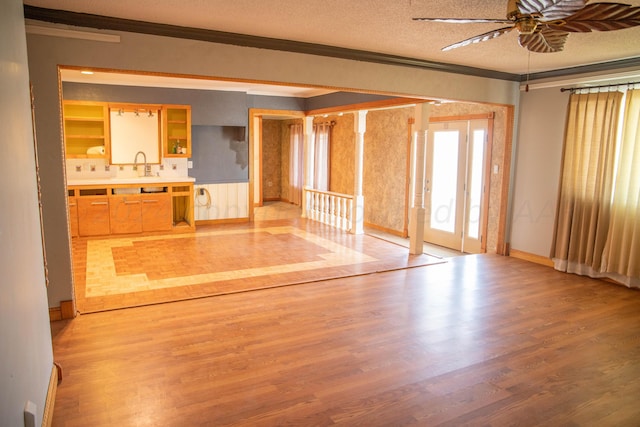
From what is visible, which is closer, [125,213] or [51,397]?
[51,397]

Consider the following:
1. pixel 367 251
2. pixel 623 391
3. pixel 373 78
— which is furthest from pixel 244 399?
pixel 367 251

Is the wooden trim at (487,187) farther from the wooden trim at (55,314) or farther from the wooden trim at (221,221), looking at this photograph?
the wooden trim at (55,314)

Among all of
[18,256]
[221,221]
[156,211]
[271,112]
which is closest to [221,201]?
[221,221]

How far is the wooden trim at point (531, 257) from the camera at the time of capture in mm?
6027

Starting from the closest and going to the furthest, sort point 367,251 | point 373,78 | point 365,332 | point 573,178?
point 365,332 < point 373,78 < point 573,178 < point 367,251

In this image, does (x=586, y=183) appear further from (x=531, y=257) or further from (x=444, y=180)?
(x=444, y=180)

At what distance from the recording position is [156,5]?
11.0ft

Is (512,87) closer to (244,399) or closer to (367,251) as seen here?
(367,251)

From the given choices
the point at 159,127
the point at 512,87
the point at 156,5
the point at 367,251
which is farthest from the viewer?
the point at 159,127

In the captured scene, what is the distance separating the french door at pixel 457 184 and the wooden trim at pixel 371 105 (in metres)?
1.36

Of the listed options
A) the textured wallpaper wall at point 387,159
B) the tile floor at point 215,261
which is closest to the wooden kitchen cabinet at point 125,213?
the tile floor at point 215,261

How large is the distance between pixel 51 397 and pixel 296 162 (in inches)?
372

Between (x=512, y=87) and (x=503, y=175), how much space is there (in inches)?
47.5

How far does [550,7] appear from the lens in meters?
2.36
